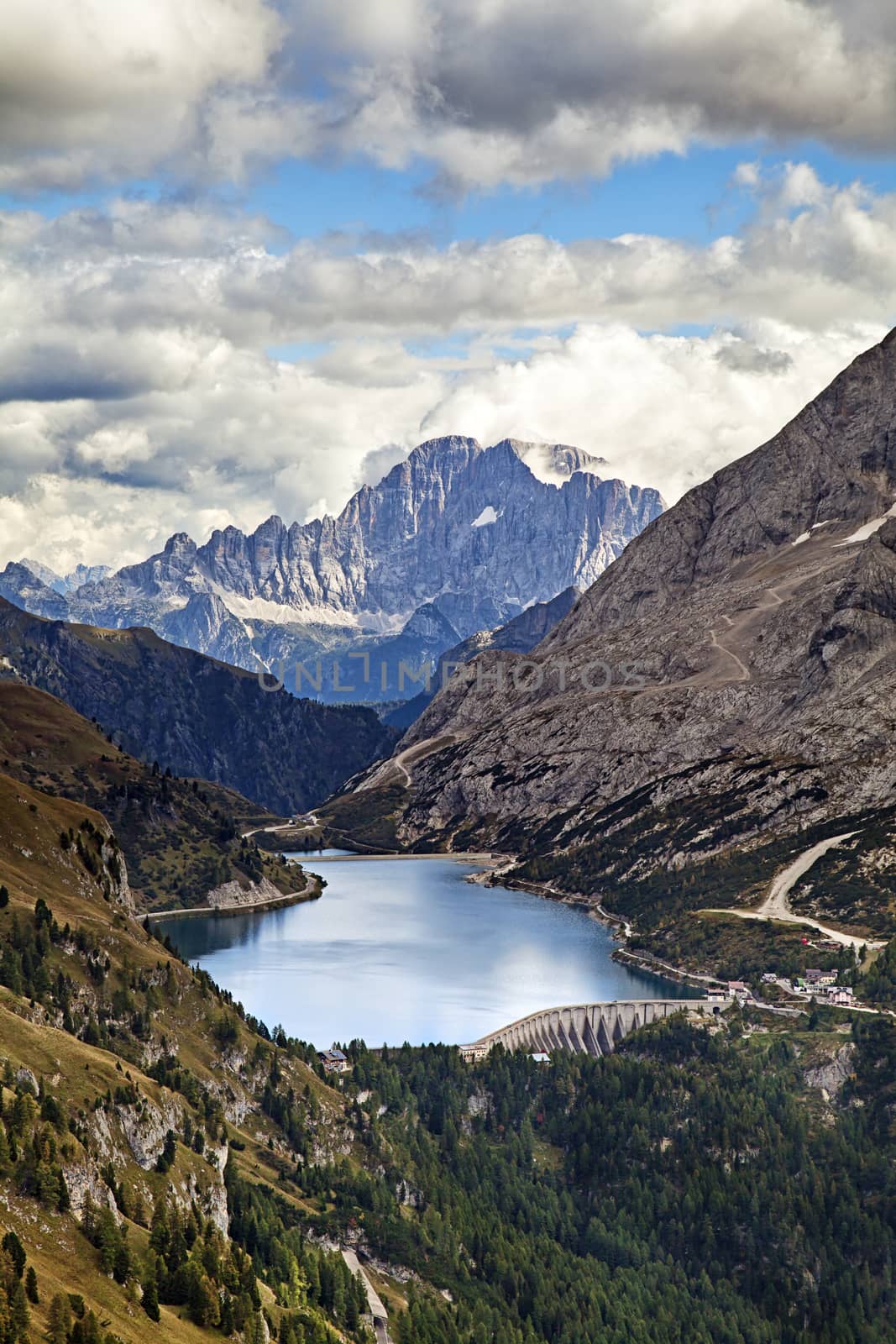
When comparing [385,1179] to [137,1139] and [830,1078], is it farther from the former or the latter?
[830,1078]

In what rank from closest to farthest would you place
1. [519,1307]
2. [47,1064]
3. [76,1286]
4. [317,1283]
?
[76,1286], [47,1064], [317,1283], [519,1307]

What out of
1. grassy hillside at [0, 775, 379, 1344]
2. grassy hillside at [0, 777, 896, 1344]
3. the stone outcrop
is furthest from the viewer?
the stone outcrop

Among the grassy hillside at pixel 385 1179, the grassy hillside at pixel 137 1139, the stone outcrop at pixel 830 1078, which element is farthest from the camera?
the stone outcrop at pixel 830 1078

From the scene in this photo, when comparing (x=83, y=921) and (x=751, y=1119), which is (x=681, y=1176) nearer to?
(x=751, y=1119)

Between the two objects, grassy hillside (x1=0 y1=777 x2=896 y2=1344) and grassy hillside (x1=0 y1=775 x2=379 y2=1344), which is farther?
grassy hillside (x1=0 y1=777 x2=896 y2=1344)

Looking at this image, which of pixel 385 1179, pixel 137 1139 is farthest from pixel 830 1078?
pixel 137 1139

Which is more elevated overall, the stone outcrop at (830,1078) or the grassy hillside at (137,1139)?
the grassy hillside at (137,1139)

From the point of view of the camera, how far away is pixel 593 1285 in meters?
158

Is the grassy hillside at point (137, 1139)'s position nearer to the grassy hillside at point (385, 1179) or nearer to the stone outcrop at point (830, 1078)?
the grassy hillside at point (385, 1179)

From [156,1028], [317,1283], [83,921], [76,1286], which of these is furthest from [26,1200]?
[83,921]

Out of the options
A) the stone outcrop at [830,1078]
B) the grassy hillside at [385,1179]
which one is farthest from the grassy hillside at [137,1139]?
the stone outcrop at [830,1078]

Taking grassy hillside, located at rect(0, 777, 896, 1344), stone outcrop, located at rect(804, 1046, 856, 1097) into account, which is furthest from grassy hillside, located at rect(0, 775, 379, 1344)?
stone outcrop, located at rect(804, 1046, 856, 1097)

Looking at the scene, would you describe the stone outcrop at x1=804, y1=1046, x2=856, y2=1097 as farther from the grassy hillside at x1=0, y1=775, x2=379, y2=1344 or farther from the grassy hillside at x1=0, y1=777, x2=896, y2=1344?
the grassy hillside at x1=0, y1=775, x2=379, y2=1344

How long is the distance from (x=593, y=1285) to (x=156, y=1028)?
5435cm
